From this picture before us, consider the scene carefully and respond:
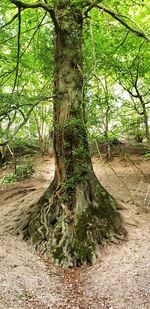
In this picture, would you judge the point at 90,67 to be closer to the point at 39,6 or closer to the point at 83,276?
the point at 39,6

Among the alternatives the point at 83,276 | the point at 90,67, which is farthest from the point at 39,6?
the point at 83,276

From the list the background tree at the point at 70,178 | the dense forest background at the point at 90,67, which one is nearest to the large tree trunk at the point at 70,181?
the background tree at the point at 70,178

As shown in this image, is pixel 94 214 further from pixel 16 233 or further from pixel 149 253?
pixel 16 233

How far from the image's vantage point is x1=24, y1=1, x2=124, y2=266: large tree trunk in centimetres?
595

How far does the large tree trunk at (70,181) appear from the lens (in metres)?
5.95

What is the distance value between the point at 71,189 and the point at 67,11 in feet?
11.2

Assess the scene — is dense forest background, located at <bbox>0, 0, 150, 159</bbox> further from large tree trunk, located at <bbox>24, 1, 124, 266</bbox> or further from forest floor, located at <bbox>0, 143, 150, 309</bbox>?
forest floor, located at <bbox>0, 143, 150, 309</bbox>

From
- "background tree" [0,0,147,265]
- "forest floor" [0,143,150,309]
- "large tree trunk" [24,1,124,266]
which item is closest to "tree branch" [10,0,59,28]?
"background tree" [0,0,147,265]

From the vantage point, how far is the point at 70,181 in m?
6.11

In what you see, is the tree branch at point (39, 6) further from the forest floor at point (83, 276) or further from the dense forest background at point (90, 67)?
the forest floor at point (83, 276)

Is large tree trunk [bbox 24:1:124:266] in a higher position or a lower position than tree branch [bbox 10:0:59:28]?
lower

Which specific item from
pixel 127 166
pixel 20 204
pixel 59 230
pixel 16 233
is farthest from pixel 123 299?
pixel 127 166

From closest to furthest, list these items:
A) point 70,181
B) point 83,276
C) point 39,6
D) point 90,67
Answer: point 83,276, point 39,6, point 70,181, point 90,67

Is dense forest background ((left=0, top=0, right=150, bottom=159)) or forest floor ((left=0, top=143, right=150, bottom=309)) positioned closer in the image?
forest floor ((left=0, top=143, right=150, bottom=309))
